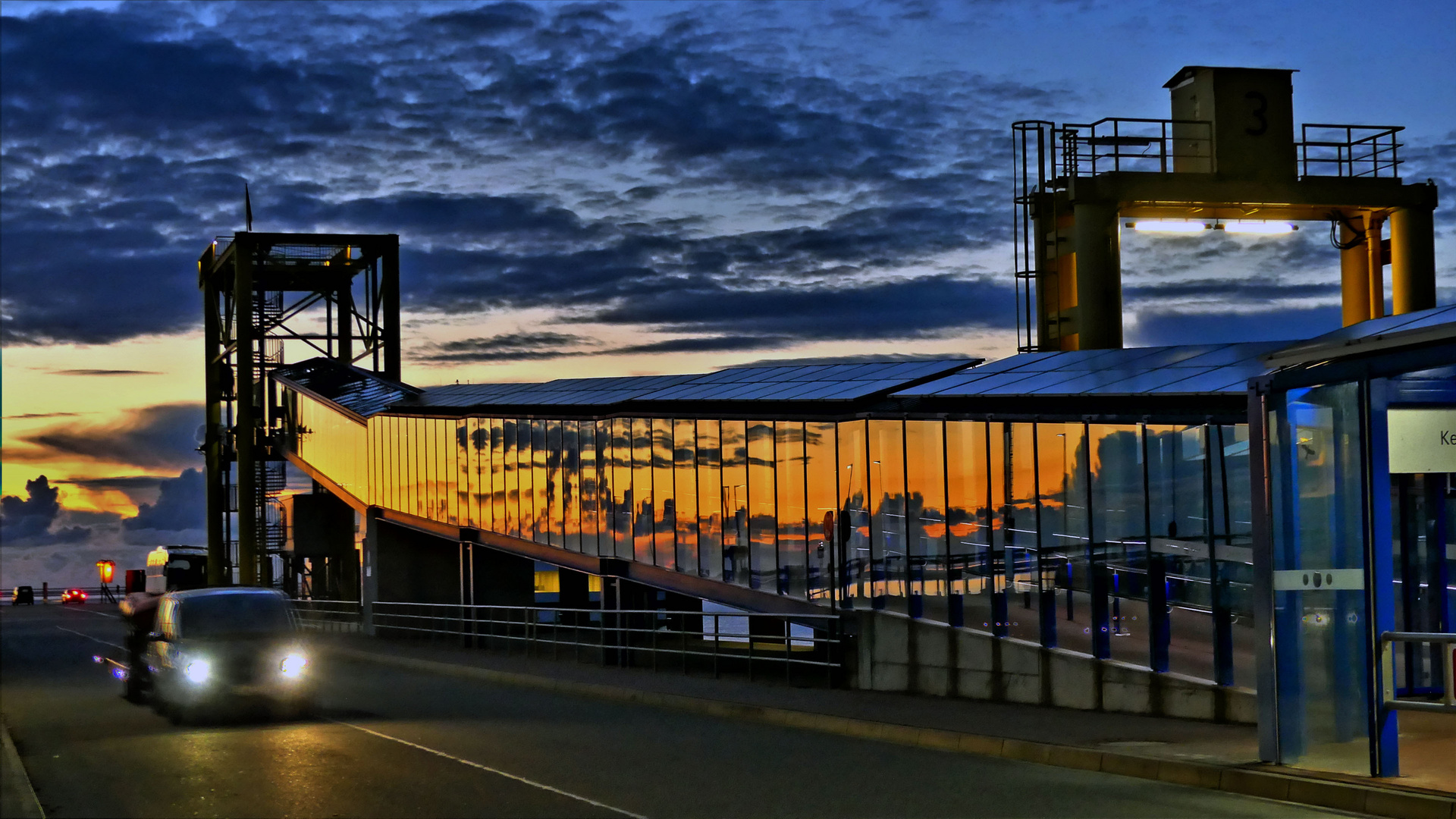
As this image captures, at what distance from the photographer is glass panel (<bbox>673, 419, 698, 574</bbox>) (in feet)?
87.2

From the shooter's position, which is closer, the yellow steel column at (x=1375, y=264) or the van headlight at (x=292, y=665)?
the van headlight at (x=292, y=665)

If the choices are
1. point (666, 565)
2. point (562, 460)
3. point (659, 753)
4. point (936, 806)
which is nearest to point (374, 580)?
point (562, 460)

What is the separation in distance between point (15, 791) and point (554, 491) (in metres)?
21.4

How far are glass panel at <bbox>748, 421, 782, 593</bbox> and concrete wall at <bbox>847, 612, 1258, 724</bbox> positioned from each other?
416cm

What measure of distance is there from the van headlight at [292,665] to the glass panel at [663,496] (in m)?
9.94

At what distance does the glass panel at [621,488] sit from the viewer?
96.2 feet

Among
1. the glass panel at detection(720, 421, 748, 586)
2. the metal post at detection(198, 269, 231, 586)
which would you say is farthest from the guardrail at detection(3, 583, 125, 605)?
the glass panel at detection(720, 421, 748, 586)

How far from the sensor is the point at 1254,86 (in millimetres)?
31250

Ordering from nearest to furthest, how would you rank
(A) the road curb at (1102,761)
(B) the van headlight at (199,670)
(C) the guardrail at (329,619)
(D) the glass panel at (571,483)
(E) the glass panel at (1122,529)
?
(A) the road curb at (1102,761)
(E) the glass panel at (1122,529)
(B) the van headlight at (199,670)
(D) the glass panel at (571,483)
(C) the guardrail at (329,619)

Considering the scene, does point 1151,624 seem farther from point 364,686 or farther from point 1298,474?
point 364,686

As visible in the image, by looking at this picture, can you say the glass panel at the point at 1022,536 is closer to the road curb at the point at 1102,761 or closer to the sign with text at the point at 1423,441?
the road curb at the point at 1102,761

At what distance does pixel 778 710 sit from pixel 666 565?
10.7 metres

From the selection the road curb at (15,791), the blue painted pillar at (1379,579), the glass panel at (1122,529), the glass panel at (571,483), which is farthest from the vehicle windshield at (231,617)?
the blue painted pillar at (1379,579)

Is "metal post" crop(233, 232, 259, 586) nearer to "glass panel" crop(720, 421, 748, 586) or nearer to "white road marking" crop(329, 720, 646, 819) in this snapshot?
"glass panel" crop(720, 421, 748, 586)
